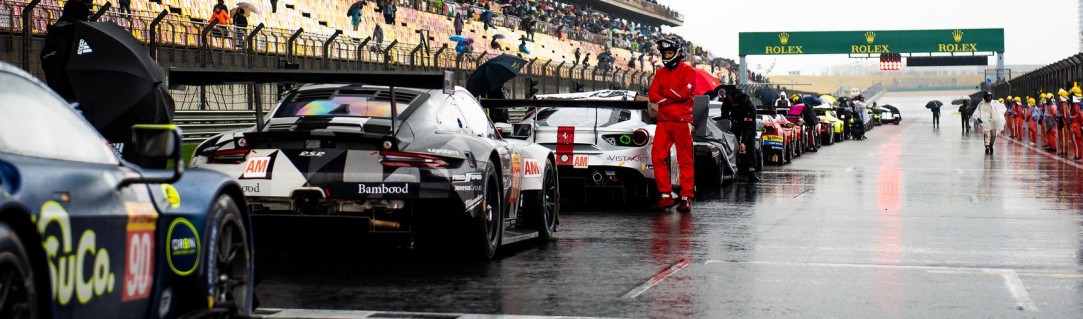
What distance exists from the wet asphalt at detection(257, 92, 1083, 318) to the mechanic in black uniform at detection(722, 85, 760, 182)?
5979 mm

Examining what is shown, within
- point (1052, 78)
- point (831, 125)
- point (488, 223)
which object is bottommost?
point (488, 223)

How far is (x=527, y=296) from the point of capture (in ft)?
26.8

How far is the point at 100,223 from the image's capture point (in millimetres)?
4875

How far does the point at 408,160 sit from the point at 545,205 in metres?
2.62

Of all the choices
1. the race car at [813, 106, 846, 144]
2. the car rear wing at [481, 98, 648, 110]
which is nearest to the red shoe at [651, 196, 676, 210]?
the car rear wing at [481, 98, 648, 110]

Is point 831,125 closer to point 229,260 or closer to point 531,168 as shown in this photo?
point 531,168

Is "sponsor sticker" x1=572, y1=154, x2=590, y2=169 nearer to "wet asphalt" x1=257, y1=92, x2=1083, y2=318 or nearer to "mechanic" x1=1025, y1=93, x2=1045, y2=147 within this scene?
"wet asphalt" x1=257, y1=92, x2=1083, y2=318

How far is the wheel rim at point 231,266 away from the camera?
19.8 feet

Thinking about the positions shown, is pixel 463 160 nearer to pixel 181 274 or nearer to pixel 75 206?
pixel 181 274

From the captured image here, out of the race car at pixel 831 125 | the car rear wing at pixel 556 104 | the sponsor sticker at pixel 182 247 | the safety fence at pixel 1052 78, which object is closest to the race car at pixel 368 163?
the car rear wing at pixel 556 104

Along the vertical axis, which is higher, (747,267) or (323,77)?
(323,77)

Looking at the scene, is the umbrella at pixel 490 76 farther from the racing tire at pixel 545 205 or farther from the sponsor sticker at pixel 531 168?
the sponsor sticker at pixel 531 168

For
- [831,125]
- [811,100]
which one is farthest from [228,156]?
[831,125]

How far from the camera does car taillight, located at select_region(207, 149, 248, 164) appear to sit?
9.31 metres
